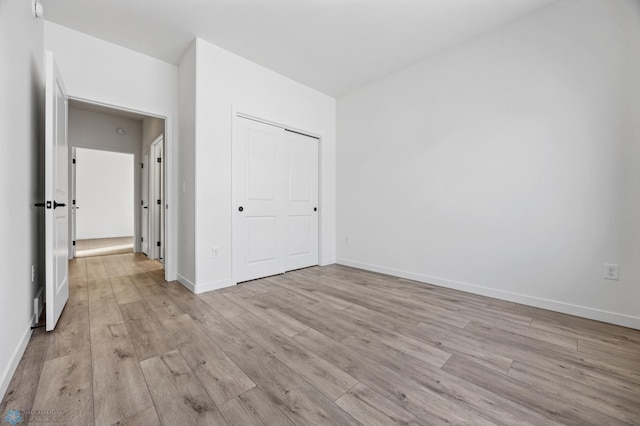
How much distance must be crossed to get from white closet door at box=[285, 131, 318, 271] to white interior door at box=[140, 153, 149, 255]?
303cm

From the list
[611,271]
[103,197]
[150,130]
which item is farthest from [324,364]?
[103,197]

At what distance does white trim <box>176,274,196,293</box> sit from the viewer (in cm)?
272

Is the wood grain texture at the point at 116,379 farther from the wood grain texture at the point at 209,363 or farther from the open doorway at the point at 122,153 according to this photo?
the open doorway at the point at 122,153

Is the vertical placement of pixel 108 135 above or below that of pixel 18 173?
above

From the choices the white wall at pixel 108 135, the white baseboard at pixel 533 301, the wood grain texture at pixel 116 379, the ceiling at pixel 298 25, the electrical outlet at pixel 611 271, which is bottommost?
the wood grain texture at pixel 116 379

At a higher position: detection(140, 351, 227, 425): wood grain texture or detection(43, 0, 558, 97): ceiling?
detection(43, 0, 558, 97): ceiling

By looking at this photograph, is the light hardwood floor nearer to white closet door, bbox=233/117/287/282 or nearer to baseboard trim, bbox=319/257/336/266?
white closet door, bbox=233/117/287/282

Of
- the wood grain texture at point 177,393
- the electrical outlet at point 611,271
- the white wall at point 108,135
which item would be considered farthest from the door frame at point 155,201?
the electrical outlet at point 611,271

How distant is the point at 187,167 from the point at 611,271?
401 centimetres

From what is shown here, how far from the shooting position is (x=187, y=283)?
2861 mm

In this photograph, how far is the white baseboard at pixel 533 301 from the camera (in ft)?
6.53

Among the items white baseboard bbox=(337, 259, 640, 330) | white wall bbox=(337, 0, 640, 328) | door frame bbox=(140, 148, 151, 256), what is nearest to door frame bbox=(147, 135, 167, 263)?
door frame bbox=(140, 148, 151, 256)

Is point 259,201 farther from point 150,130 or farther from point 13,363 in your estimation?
point 150,130

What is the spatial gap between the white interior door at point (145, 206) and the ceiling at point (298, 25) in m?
2.58
